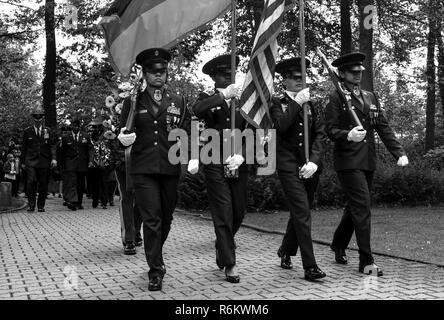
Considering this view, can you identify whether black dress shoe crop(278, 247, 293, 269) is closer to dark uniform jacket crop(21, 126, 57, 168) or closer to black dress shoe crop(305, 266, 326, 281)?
black dress shoe crop(305, 266, 326, 281)

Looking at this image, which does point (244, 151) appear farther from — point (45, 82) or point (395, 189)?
point (45, 82)

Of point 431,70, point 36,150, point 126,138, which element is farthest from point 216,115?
point 431,70

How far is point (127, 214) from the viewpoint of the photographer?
29.8 feet

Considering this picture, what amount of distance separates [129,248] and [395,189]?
411 inches

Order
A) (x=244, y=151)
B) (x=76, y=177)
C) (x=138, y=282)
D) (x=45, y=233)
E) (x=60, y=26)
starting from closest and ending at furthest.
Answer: (x=138, y=282), (x=244, y=151), (x=45, y=233), (x=76, y=177), (x=60, y=26)

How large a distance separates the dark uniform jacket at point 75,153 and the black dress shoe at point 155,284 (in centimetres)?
1104

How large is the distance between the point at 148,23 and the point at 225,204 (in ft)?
8.68

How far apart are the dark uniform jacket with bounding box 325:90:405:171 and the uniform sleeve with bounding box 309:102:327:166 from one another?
16 centimetres

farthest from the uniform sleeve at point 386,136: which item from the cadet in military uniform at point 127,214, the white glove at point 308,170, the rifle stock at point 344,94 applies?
the cadet in military uniform at point 127,214

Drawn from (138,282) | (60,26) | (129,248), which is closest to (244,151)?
(138,282)

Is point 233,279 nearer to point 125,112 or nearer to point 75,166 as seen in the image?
point 125,112

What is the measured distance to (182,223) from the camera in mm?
12758

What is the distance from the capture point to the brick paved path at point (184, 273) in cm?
605

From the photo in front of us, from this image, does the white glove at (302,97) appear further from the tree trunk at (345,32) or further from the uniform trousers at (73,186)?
the tree trunk at (345,32)
